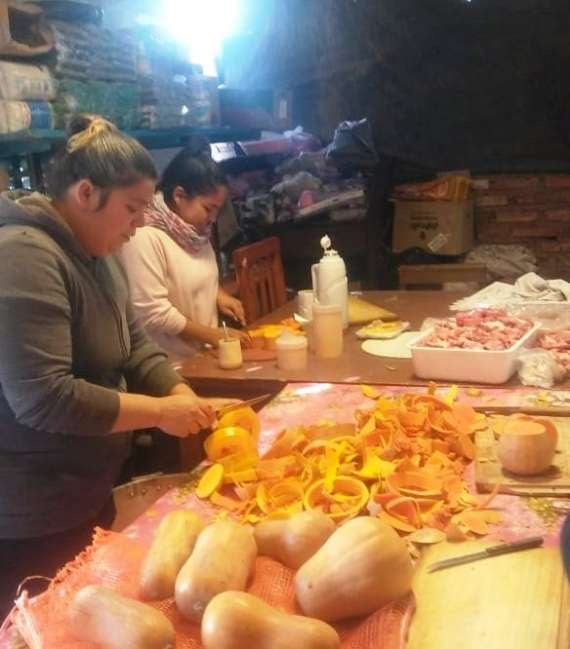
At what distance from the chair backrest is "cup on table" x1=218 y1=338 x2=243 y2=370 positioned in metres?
0.83

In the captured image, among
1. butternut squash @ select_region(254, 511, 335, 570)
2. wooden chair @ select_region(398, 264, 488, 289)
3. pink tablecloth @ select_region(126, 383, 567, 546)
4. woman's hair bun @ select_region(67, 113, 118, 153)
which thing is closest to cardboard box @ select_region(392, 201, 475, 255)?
wooden chair @ select_region(398, 264, 488, 289)

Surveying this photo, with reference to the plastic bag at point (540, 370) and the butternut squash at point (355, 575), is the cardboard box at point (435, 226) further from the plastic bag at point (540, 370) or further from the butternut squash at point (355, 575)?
the butternut squash at point (355, 575)

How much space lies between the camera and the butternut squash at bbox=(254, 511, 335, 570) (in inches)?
46.1

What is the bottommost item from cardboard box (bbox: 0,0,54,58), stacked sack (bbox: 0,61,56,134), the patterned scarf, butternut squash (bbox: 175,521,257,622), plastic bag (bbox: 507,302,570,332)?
plastic bag (bbox: 507,302,570,332)

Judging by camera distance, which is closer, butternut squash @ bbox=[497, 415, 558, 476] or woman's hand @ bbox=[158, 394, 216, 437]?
butternut squash @ bbox=[497, 415, 558, 476]

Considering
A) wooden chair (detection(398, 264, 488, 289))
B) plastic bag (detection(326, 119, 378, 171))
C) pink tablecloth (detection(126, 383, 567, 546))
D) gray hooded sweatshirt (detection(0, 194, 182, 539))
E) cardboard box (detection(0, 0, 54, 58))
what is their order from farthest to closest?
plastic bag (detection(326, 119, 378, 171)) → wooden chair (detection(398, 264, 488, 289)) → cardboard box (detection(0, 0, 54, 58)) → gray hooded sweatshirt (detection(0, 194, 182, 539)) → pink tablecloth (detection(126, 383, 567, 546))

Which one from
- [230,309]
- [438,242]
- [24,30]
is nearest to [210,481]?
[230,309]

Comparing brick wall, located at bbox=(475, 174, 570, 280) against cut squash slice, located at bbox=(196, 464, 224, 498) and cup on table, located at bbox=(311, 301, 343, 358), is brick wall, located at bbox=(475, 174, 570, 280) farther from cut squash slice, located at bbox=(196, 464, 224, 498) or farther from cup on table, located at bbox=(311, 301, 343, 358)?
cut squash slice, located at bbox=(196, 464, 224, 498)

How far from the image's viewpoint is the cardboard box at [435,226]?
197 inches

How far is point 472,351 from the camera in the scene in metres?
2.19

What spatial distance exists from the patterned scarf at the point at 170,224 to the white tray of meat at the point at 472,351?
0.99 m

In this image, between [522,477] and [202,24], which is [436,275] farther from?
[522,477]

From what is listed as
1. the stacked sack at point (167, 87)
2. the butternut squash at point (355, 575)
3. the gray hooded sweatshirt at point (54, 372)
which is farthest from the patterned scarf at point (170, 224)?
the butternut squash at point (355, 575)

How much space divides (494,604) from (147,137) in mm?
2822
